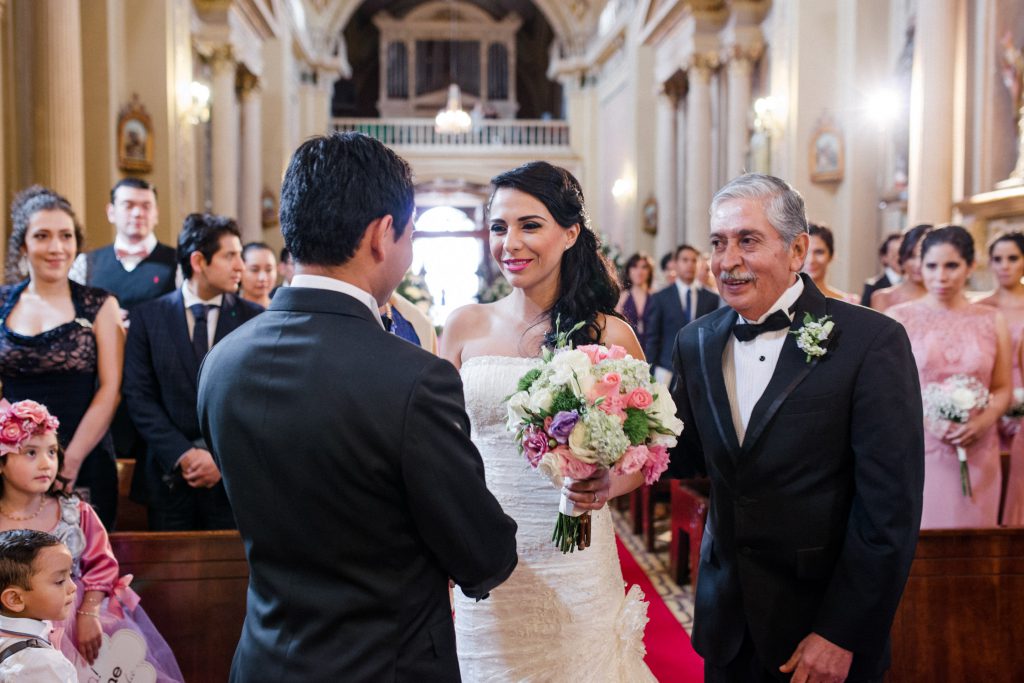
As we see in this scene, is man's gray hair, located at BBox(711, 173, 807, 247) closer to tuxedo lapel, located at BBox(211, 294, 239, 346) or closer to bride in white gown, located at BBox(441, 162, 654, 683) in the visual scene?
bride in white gown, located at BBox(441, 162, 654, 683)

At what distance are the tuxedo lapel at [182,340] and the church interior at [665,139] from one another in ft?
2.41

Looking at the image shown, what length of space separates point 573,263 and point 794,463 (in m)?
0.94

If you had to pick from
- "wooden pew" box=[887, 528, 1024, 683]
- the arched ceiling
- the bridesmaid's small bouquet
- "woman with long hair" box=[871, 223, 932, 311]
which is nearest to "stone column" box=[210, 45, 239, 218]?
the arched ceiling

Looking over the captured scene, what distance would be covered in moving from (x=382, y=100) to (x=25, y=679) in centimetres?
2554

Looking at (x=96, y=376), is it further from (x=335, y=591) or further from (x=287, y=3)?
(x=287, y=3)

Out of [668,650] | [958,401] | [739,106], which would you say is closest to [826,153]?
[739,106]

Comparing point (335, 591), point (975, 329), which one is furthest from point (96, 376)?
point (975, 329)

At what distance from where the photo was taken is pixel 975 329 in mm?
4410

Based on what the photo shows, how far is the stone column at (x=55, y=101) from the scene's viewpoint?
7.21 m

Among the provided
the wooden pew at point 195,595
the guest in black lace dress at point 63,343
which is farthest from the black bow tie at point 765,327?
the guest in black lace dress at point 63,343

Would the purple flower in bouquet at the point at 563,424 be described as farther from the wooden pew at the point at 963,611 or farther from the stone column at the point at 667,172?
the stone column at the point at 667,172

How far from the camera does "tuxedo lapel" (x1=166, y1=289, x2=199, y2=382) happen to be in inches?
149

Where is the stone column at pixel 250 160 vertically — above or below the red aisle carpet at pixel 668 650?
above

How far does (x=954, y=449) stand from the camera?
4.38m
